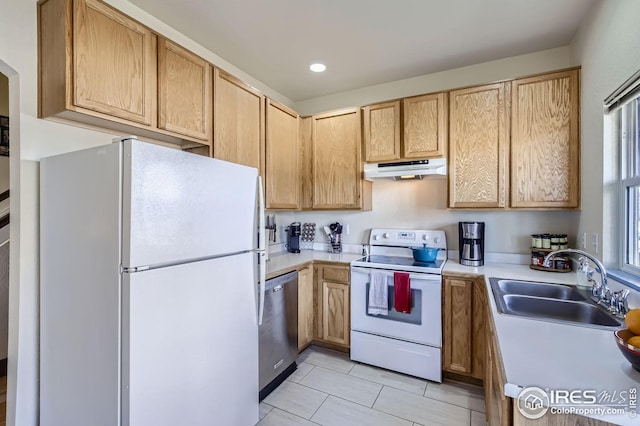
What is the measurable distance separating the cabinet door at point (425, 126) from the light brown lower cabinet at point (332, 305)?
1.27 m

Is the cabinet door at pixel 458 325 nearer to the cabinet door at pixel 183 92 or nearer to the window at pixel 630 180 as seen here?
the window at pixel 630 180

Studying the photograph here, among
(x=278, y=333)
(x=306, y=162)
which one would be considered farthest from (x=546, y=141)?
(x=278, y=333)

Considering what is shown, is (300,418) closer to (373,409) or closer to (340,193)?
(373,409)

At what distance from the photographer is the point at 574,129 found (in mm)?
2154

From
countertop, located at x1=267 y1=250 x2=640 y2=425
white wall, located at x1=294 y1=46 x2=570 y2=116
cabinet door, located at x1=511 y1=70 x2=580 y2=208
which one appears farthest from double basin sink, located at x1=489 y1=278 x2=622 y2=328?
white wall, located at x1=294 y1=46 x2=570 y2=116

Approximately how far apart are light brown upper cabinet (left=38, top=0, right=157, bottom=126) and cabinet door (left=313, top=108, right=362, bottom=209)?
175 centimetres

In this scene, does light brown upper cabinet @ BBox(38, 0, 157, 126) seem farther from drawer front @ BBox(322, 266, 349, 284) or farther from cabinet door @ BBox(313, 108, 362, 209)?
drawer front @ BBox(322, 266, 349, 284)

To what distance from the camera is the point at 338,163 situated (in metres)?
3.07

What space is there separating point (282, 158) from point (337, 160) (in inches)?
22.6

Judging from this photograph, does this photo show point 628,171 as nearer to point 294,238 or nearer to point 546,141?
point 546,141

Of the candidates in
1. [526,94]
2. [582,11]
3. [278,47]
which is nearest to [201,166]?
[278,47]

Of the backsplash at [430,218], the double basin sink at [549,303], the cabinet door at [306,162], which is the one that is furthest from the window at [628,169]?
the cabinet door at [306,162]

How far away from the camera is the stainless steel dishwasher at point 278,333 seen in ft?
6.99

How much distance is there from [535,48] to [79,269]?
3505 millimetres
